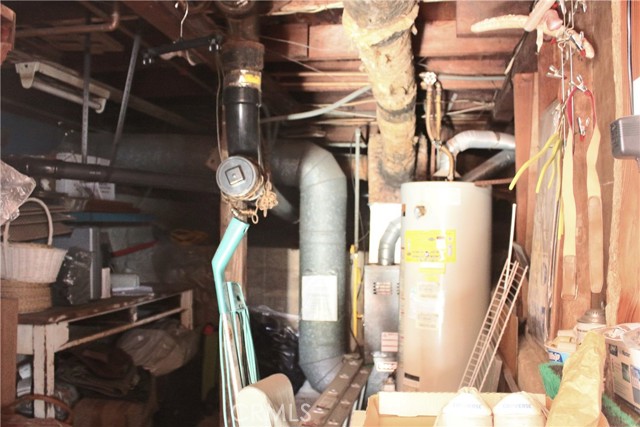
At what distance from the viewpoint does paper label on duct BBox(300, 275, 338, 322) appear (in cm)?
344

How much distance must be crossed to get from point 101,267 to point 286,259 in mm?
1861

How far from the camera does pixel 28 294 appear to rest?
2.36 metres

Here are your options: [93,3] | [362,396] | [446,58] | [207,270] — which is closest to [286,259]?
[207,270]

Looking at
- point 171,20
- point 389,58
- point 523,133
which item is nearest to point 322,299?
point 523,133

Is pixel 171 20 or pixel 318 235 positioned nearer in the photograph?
pixel 171 20

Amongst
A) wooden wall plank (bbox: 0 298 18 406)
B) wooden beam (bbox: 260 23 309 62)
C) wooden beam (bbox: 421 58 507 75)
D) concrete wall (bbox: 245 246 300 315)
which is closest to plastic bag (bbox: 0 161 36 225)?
wooden wall plank (bbox: 0 298 18 406)

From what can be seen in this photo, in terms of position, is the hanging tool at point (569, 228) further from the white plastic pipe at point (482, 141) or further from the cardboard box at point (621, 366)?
the white plastic pipe at point (482, 141)

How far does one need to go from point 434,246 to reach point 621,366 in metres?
1.55

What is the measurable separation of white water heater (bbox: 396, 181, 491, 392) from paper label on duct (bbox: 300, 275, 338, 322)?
94 centimetres

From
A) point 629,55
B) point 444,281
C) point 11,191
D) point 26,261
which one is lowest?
point 444,281

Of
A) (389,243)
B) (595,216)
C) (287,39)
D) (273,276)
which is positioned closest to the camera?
(595,216)

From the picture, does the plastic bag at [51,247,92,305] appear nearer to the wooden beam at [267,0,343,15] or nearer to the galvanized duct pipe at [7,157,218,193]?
the galvanized duct pipe at [7,157,218,193]

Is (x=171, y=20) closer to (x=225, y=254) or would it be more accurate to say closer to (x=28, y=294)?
(x=225, y=254)

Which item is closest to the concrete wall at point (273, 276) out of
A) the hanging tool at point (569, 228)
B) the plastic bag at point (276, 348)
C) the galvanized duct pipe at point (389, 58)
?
the plastic bag at point (276, 348)
